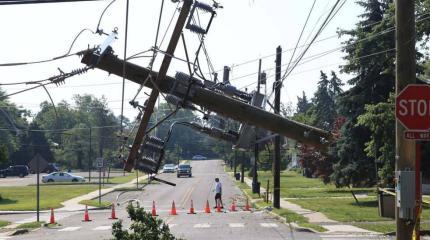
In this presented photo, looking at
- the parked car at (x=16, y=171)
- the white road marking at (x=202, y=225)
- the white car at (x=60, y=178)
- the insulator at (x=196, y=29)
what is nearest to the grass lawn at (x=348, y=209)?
the white road marking at (x=202, y=225)

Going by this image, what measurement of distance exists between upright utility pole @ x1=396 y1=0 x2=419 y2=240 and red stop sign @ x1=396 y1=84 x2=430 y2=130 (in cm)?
61

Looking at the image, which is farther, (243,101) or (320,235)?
(320,235)

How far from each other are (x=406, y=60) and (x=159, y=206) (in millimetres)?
28527

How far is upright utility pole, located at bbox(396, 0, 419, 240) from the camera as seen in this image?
384 inches

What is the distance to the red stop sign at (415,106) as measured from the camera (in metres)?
9.05

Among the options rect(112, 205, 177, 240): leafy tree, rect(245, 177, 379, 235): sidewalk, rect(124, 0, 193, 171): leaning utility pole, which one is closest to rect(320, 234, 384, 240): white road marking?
rect(245, 177, 379, 235): sidewalk

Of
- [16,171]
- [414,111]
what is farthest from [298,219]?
[16,171]

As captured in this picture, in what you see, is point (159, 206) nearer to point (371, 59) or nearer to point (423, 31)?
point (371, 59)

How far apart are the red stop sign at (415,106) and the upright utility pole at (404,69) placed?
2.01ft

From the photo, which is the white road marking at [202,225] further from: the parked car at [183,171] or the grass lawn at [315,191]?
the parked car at [183,171]

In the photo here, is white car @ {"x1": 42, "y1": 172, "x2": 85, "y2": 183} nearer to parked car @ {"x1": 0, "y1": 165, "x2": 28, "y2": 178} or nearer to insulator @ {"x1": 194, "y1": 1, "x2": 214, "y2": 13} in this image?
parked car @ {"x1": 0, "y1": 165, "x2": 28, "y2": 178}

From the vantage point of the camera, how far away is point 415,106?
911 cm

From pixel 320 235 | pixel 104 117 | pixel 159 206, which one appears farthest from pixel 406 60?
pixel 104 117

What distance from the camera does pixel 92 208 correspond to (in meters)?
37.3
